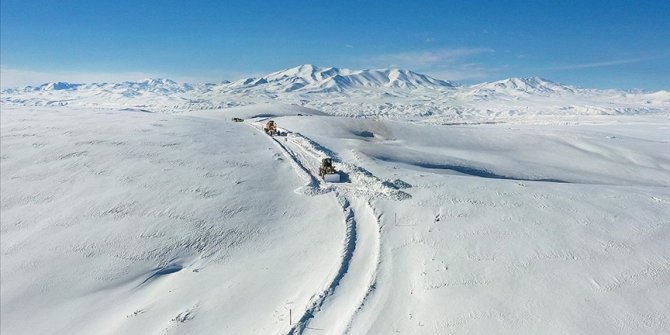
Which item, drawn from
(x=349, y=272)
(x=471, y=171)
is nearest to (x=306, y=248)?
(x=349, y=272)

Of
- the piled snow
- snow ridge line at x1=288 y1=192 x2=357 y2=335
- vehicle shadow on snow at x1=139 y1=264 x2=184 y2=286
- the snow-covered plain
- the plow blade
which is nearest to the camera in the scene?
snow ridge line at x1=288 y1=192 x2=357 y2=335

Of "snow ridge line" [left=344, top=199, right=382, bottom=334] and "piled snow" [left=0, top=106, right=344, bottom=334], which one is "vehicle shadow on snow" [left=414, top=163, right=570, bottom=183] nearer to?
"piled snow" [left=0, top=106, right=344, bottom=334]

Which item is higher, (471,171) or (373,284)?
(471,171)

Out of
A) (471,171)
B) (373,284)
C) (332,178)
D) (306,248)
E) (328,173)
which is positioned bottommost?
(373,284)

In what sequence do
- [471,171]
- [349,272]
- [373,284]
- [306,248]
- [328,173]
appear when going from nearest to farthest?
1. [373,284]
2. [349,272]
3. [306,248]
4. [328,173]
5. [471,171]

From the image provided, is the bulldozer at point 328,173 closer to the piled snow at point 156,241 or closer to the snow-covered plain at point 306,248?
the snow-covered plain at point 306,248

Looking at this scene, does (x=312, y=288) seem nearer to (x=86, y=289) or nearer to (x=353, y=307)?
(x=353, y=307)

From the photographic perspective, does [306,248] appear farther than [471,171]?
No

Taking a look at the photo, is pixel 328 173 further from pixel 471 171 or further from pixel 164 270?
pixel 471 171

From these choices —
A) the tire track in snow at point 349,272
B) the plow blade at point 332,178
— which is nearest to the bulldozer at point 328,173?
the plow blade at point 332,178

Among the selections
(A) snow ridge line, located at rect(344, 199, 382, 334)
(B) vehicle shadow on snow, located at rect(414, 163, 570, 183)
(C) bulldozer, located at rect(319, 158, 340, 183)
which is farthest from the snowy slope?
(B) vehicle shadow on snow, located at rect(414, 163, 570, 183)
